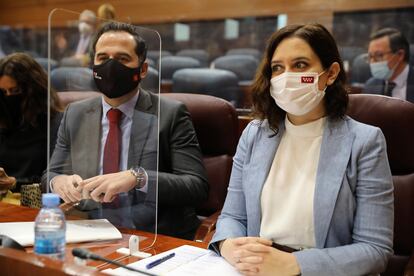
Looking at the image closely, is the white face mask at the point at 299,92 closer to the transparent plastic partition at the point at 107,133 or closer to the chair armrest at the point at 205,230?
the transparent plastic partition at the point at 107,133

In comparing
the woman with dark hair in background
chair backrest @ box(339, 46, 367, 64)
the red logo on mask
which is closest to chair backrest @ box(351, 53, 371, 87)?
chair backrest @ box(339, 46, 367, 64)

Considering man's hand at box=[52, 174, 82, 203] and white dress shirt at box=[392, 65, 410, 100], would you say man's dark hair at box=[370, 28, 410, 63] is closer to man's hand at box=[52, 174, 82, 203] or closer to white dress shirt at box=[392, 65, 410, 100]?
white dress shirt at box=[392, 65, 410, 100]

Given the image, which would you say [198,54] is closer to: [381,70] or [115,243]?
[381,70]

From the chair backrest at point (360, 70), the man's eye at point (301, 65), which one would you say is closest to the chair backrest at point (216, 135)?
the man's eye at point (301, 65)

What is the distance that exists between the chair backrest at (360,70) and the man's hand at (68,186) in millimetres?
2312

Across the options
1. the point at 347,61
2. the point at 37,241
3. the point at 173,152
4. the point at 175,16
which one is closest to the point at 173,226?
the point at 173,152

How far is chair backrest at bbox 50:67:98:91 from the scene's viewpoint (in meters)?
1.52

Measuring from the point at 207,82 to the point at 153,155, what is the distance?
95.4 inches

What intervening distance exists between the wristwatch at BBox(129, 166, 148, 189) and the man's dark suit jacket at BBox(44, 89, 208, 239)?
0.6 inches

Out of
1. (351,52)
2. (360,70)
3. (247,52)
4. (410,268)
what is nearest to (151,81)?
(410,268)

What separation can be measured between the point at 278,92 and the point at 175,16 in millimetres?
3515

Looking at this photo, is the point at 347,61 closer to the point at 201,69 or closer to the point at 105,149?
the point at 201,69

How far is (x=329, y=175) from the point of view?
124 cm

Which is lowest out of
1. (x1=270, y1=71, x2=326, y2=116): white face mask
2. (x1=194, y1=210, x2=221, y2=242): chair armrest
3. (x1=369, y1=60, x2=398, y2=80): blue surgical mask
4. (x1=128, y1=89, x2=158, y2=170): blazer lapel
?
(x1=194, y1=210, x2=221, y2=242): chair armrest
